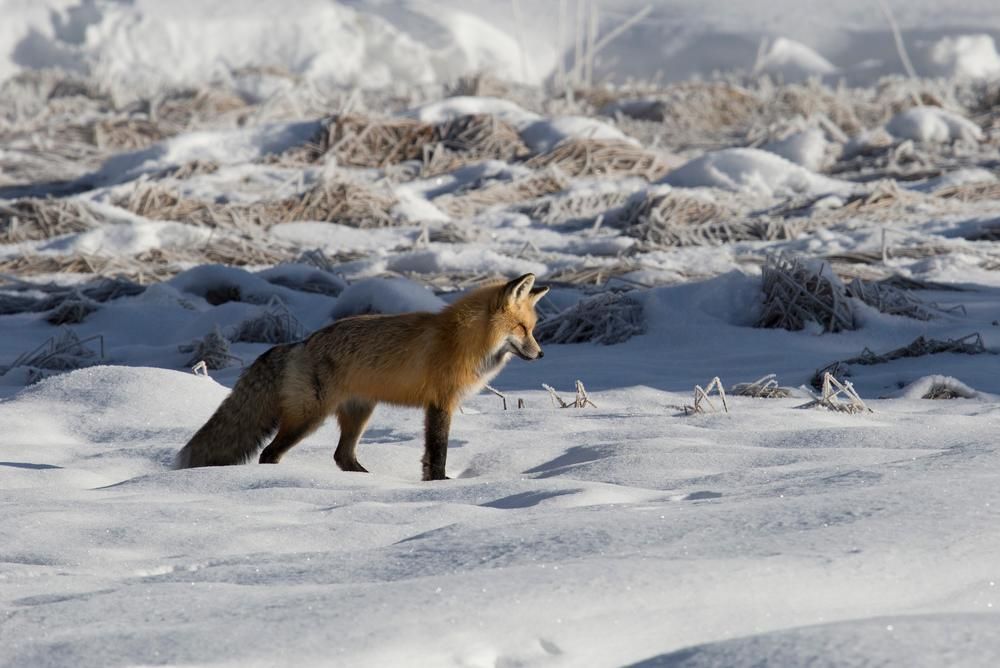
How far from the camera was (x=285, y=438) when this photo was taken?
488 centimetres

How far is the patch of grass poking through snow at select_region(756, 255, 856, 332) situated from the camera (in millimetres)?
7652

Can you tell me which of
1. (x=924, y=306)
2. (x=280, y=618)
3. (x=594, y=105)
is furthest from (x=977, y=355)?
(x=594, y=105)

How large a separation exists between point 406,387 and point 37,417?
150 cm

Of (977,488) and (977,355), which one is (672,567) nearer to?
(977,488)

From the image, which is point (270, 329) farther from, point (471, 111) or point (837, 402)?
point (471, 111)

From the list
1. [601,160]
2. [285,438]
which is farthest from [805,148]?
[285,438]

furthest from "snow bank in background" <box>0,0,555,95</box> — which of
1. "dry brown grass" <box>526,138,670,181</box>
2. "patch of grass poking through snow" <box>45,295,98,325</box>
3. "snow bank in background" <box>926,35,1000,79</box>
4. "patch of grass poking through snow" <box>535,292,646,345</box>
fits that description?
"patch of grass poking through snow" <box>535,292,646,345</box>

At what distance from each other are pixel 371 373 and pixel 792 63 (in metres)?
23.6

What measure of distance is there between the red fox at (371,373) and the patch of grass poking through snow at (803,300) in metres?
3.15

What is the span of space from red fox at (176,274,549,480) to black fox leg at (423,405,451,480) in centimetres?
6

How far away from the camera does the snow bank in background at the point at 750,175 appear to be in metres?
13.4

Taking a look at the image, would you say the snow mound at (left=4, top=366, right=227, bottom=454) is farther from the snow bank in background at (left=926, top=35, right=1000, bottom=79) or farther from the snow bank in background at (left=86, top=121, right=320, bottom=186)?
the snow bank in background at (left=926, top=35, right=1000, bottom=79)

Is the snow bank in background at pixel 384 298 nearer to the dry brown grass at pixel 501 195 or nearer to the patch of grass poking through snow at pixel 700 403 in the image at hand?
the patch of grass poking through snow at pixel 700 403

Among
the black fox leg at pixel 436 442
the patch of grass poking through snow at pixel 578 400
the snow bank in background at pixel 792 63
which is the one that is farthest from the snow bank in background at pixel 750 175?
the snow bank in background at pixel 792 63
